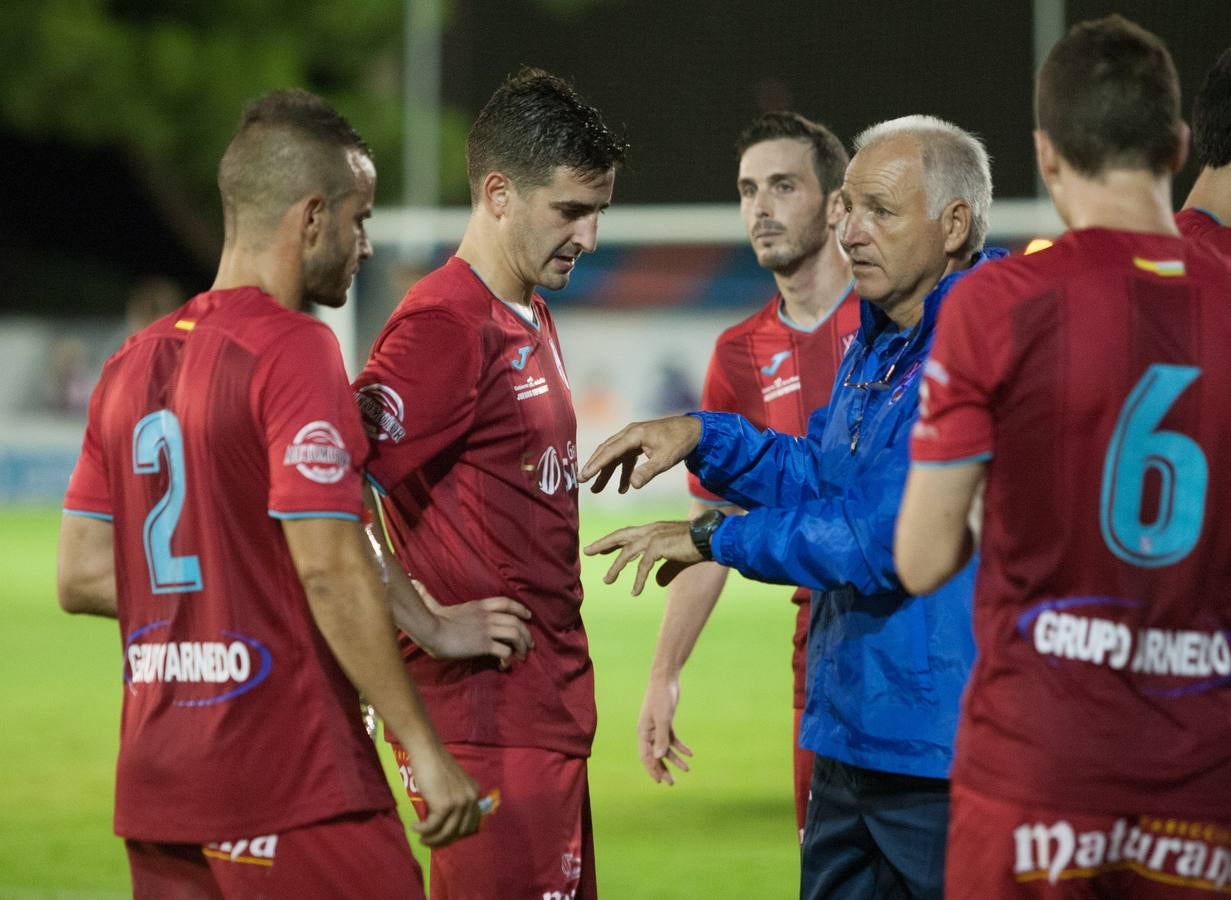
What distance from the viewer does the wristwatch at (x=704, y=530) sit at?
146 inches

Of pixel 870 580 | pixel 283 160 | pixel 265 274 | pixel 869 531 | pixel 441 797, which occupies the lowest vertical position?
pixel 441 797

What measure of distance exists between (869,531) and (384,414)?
107cm

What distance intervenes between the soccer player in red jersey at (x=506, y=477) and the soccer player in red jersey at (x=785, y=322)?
139 centimetres

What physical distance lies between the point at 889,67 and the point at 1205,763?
18.3 meters

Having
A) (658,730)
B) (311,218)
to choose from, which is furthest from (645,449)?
(658,730)

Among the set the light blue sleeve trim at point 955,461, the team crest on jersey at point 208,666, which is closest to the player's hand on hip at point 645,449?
the team crest on jersey at point 208,666

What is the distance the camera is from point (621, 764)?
857cm

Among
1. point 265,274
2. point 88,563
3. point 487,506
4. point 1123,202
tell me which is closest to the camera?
point 1123,202

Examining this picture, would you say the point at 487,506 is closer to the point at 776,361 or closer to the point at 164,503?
the point at 164,503

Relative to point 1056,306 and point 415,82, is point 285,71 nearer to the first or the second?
point 415,82

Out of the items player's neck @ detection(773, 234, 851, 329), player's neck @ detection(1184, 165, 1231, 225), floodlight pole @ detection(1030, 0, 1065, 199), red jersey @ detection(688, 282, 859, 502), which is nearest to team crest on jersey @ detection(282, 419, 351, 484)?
player's neck @ detection(1184, 165, 1231, 225)

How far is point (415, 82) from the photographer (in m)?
23.1

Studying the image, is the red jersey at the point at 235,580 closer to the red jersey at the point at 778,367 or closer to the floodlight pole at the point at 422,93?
the red jersey at the point at 778,367

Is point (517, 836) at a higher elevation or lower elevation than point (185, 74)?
lower
